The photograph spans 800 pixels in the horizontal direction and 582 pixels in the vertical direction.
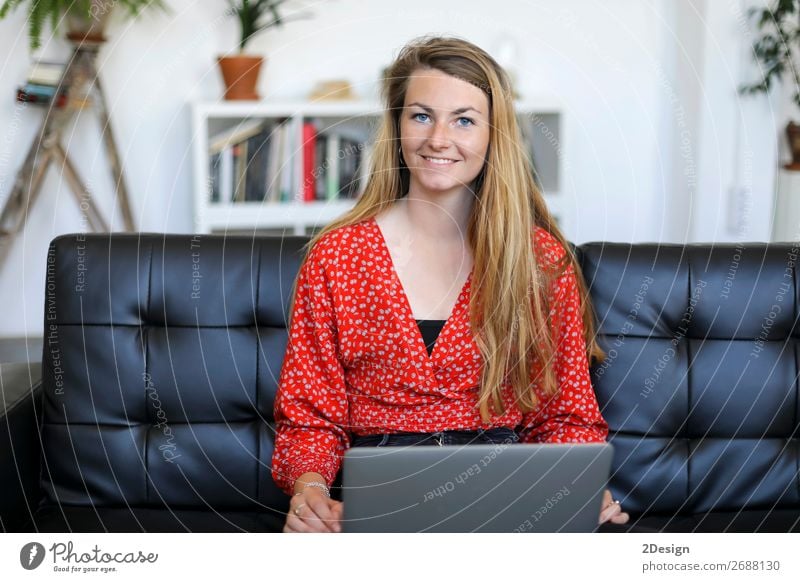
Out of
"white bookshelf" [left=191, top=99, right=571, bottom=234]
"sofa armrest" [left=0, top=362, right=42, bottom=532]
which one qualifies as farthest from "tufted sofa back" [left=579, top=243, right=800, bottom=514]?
"white bookshelf" [left=191, top=99, right=571, bottom=234]

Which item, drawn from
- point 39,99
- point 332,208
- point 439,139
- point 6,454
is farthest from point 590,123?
→ point 6,454

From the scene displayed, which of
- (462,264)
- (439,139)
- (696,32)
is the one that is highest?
(696,32)

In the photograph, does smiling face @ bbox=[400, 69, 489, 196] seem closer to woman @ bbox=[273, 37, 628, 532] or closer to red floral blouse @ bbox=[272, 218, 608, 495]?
woman @ bbox=[273, 37, 628, 532]

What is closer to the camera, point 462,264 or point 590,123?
point 462,264

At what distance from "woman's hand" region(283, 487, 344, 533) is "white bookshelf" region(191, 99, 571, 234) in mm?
2331

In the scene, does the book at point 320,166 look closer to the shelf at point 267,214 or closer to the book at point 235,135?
the shelf at point 267,214

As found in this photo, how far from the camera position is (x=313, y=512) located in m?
1.32

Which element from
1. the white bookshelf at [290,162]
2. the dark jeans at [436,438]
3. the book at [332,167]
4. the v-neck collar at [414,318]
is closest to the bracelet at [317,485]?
the dark jeans at [436,438]

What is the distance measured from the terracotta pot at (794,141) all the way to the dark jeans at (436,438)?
2.36 m

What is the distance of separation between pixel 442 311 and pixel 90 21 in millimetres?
2591

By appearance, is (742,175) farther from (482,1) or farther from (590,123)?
(482,1)

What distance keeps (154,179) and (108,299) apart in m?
2.37
